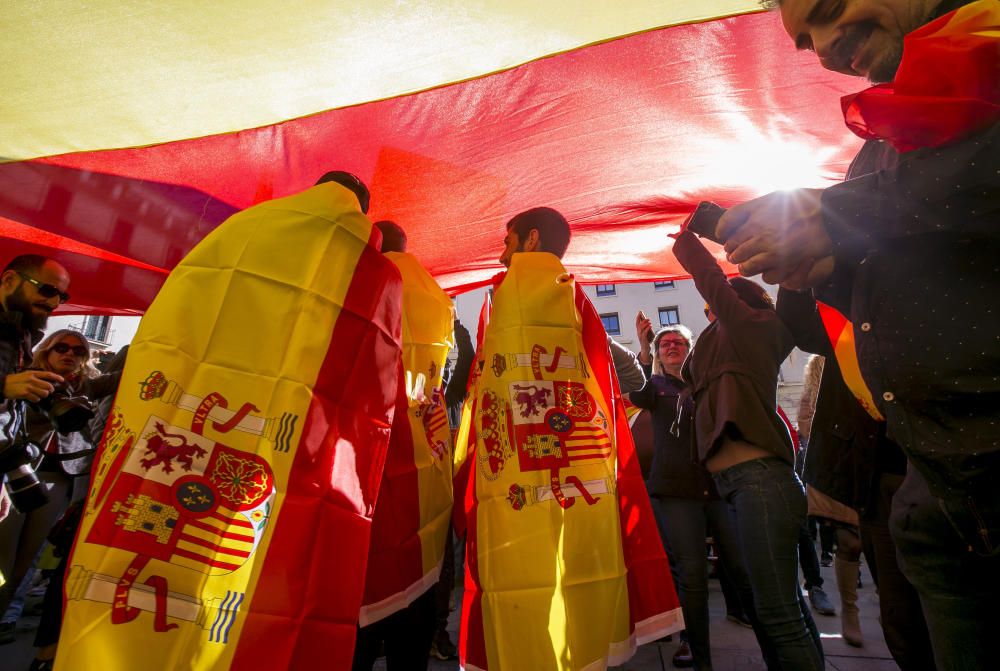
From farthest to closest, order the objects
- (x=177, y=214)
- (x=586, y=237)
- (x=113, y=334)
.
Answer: (x=113, y=334)
(x=586, y=237)
(x=177, y=214)

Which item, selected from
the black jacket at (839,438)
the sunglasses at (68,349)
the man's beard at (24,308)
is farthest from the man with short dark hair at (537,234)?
the sunglasses at (68,349)

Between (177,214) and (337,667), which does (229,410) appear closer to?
(337,667)

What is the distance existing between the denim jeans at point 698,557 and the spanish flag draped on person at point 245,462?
5.42 ft

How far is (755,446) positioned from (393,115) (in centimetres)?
212

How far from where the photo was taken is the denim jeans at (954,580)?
2.63 feet

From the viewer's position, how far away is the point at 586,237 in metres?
3.15

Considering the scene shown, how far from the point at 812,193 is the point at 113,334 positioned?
17.5 meters

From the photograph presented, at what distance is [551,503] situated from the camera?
145 centimetres

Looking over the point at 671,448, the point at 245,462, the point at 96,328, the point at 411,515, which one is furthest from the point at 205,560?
the point at 96,328

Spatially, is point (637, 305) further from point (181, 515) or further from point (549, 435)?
point (181, 515)

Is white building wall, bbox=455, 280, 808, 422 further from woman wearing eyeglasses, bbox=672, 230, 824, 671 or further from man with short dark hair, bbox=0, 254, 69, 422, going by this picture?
woman wearing eyeglasses, bbox=672, 230, 824, 671

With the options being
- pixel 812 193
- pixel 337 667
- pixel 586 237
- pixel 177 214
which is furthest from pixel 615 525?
pixel 177 214

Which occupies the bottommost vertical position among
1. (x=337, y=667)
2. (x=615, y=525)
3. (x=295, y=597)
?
(x=337, y=667)

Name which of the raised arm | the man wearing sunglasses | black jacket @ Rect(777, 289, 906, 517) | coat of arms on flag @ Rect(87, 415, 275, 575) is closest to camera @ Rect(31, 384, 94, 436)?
the man wearing sunglasses
